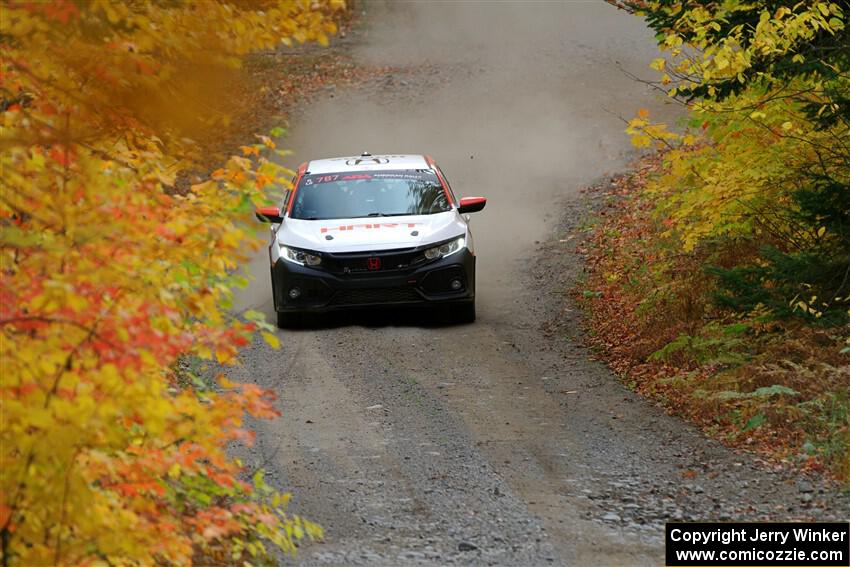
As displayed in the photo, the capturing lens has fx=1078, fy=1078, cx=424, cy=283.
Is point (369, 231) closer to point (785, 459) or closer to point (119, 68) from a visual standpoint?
point (785, 459)

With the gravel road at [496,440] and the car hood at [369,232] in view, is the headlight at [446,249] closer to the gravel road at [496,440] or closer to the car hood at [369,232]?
the car hood at [369,232]

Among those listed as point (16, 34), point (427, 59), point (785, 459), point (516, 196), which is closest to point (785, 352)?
point (785, 459)

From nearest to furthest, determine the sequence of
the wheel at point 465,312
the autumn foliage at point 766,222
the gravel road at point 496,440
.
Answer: the gravel road at point 496,440
the autumn foliage at point 766,222
the wheel at point 465,312

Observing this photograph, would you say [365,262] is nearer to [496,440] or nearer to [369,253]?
[369,253]

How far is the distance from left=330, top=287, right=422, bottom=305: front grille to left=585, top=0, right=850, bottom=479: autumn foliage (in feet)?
8.43

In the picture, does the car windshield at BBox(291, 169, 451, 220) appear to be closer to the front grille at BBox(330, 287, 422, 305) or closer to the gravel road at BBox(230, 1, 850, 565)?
the front grille at BBox(330, 287, 422, 305)

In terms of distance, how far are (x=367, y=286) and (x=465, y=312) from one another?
140 centimetres

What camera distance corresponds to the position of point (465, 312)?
529 inches

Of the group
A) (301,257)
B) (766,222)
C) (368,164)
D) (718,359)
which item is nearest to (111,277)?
(718,359)

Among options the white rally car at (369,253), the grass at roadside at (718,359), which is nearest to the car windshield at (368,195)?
the white rally car at (369,253)

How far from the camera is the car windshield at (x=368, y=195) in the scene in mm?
13633

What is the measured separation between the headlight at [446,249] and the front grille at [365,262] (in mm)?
296

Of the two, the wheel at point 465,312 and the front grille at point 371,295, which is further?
the wheel at point 465,312

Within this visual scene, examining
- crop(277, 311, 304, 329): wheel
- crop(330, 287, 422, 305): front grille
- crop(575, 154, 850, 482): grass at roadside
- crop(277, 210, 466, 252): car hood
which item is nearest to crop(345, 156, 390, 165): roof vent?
crop(277, 210, 466, 252): car hood
